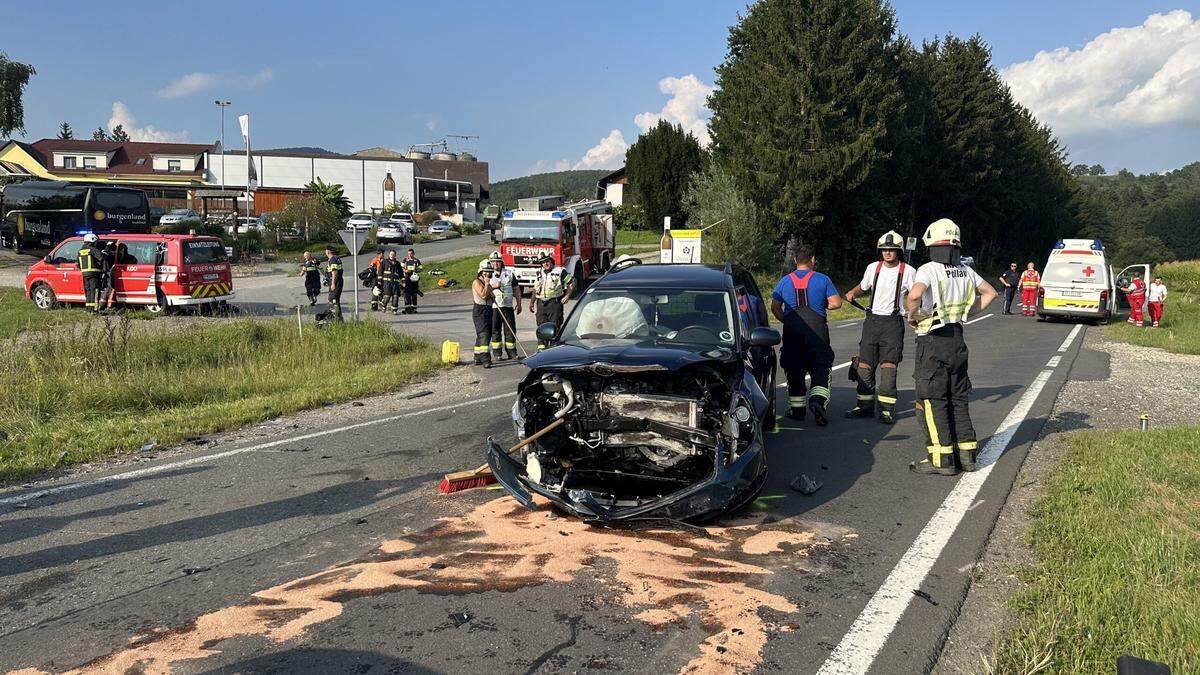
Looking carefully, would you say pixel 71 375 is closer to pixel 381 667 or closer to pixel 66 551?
pixel 66 551

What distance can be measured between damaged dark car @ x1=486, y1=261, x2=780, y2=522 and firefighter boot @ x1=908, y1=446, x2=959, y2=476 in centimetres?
150

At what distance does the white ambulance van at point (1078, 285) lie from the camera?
24453 mm

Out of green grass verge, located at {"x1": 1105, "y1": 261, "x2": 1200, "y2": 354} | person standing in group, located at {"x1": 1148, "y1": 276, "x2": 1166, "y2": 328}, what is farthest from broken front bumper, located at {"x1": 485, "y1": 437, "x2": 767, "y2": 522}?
person standing in group, located at {"x1": 1148, "y1": 276, "x2": 1166, "y2": 328}

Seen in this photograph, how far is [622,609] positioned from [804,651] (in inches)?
34.3

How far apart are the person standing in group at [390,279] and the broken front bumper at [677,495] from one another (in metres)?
19.1

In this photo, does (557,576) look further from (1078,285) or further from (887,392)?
(1078,285)

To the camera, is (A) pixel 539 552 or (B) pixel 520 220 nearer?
A: (A) pixel 539 552

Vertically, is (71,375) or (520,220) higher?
(520,220)

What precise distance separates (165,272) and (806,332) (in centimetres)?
1780

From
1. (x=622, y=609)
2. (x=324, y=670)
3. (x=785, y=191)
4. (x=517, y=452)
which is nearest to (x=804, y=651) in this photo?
(x=622, y=609)

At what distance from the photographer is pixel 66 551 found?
5184 millimetres

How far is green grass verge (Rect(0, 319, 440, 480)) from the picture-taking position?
329 inches

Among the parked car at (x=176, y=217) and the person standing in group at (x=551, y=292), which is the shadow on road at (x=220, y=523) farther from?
the parked car at (x=176, y=217)

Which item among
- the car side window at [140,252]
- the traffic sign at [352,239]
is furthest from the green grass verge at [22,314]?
the traffic sign at [352,239]
